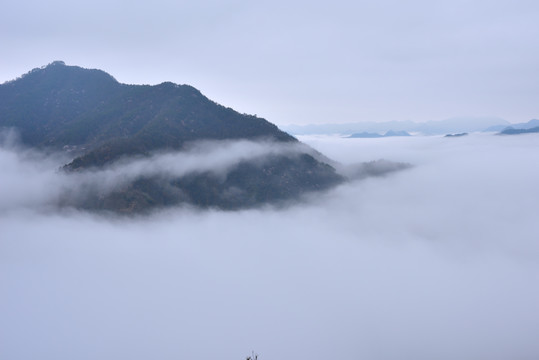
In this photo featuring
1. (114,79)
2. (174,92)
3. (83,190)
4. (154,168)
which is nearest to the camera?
(83,190)

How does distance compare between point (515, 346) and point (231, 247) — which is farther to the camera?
point (231, 247)

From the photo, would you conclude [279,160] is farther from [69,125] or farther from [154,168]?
[69,125]

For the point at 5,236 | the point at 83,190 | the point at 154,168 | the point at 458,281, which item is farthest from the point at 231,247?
the point at 458,281

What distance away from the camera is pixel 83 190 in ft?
365

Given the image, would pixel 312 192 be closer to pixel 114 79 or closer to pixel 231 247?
pixel 231 247

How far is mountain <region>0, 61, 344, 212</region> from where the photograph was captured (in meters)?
120

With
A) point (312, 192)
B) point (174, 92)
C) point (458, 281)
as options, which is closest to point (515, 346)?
point (458, 281)

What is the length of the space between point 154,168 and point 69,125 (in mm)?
68207

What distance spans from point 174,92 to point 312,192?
285 ft

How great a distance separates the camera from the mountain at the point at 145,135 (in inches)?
4710

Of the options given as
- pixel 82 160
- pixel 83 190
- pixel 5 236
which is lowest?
pixel 5 236

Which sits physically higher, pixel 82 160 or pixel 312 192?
pixel 82 160

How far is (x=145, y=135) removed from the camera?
441 feet

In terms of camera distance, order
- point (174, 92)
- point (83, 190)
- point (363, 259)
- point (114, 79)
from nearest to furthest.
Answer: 1. point (83, 190)
2. point (363, 259)
3. point (174, 92)
4. point (114, 79)
